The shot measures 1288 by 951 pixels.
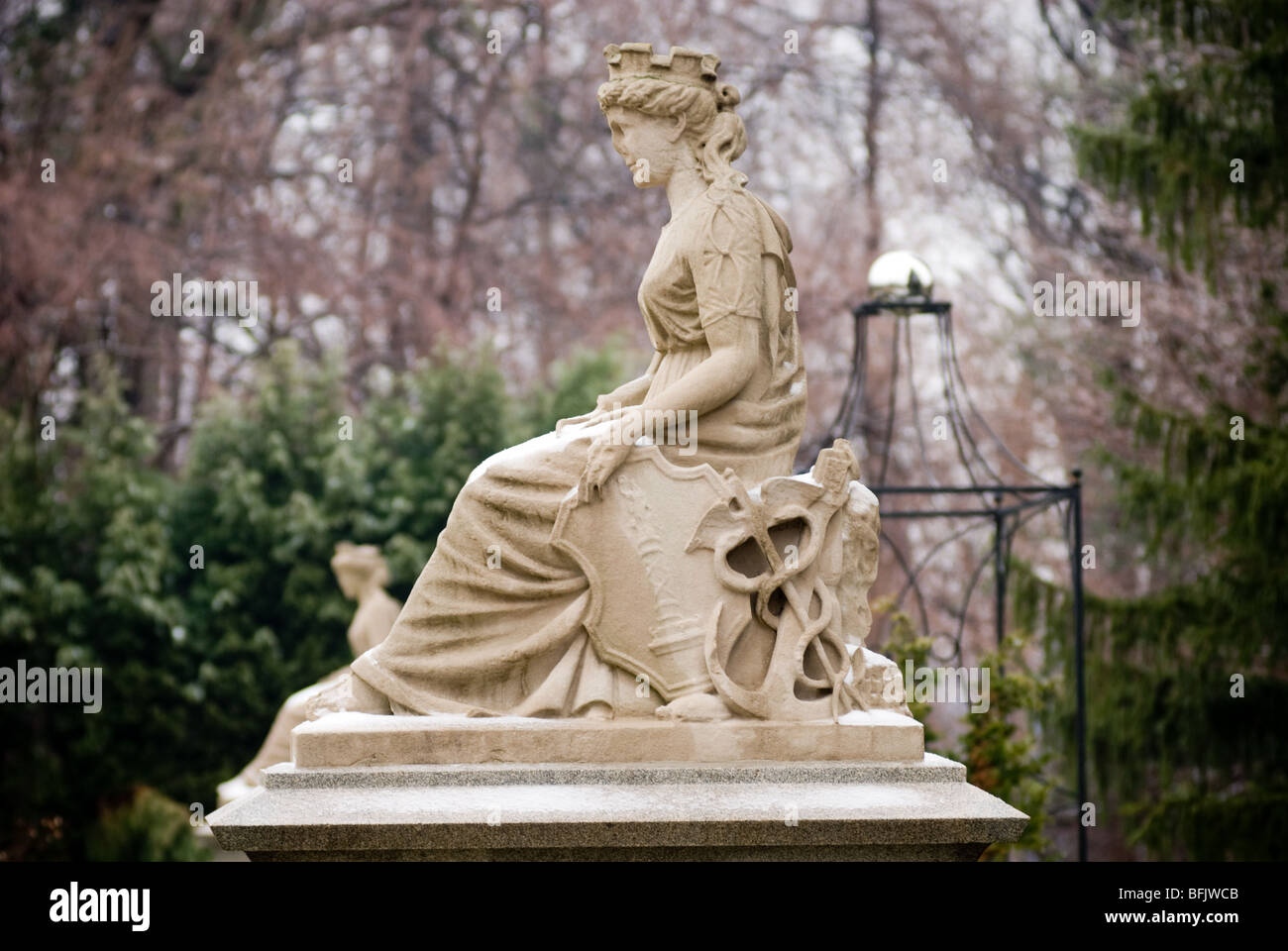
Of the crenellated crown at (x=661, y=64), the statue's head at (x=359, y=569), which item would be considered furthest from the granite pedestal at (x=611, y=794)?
the statue's head at (x=359, y=569)

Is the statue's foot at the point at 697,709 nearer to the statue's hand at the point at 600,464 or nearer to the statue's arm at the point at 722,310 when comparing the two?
the statue's hand at the point at 600,464

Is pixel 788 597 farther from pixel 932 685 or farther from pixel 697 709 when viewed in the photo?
pixel 932 685

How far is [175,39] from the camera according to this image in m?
18.0

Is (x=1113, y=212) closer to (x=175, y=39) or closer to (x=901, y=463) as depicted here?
(x=901, y=463)

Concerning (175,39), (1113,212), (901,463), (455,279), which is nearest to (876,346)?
(901,463)

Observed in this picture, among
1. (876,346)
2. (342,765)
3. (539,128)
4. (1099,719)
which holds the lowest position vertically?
(1099,719)

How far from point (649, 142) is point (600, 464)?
1.26 metres

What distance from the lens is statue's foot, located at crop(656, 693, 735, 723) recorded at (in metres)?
5.67

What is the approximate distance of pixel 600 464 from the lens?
19.0 ft

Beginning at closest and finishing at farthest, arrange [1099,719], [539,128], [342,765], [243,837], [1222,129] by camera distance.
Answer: [243,837] < [342,765] < [1222,129] < [1099,719] < [539,128]

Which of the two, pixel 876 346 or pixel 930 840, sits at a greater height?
pixel 876 346

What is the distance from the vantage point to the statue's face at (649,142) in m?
6.16
